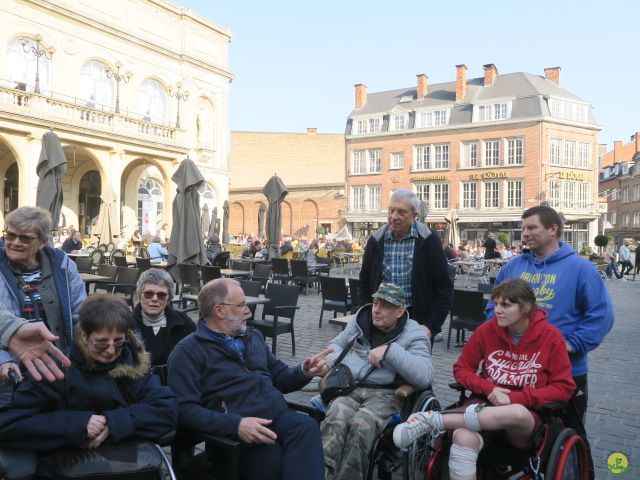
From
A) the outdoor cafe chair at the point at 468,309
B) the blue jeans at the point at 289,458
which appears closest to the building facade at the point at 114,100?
the outdoor cafe chair at the point at 468,309

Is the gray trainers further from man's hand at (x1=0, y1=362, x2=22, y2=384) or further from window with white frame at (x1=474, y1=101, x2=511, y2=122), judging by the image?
window with white frame at (x1=474, y1=101, x2=511, y2=122)

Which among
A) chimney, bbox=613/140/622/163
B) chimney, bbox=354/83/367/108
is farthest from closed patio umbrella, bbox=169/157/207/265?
chimney, bbox=613/140/622/163

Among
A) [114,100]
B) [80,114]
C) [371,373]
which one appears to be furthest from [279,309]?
[114,100]

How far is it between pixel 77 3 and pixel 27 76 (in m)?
4.37

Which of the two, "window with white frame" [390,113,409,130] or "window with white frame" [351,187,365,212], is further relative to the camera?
"window with white frame" [351,187,365,212]

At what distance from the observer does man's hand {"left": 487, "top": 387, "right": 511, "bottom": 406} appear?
3098 millimetres

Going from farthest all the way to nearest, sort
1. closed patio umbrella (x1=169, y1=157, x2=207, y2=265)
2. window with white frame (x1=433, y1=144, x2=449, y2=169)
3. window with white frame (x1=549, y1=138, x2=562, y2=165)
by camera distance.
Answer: window with white frame (x1=433, y1=144, x2=449, y2=169) → window with white frame (x1=549, y1=138, x2=562, y2=165) → closed patio umbrella (x1=169, y1=157, x2=207, y2=265)

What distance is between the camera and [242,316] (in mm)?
3301

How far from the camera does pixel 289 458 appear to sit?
2.93 m

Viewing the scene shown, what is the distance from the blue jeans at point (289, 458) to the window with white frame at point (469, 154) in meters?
41.8

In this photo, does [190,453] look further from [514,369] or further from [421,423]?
[514,369]

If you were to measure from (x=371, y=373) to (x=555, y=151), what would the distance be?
4114cm

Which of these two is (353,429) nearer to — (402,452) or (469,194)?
(402,452)

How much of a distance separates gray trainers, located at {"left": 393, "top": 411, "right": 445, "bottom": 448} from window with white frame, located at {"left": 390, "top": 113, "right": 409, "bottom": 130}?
4379 centimetres
